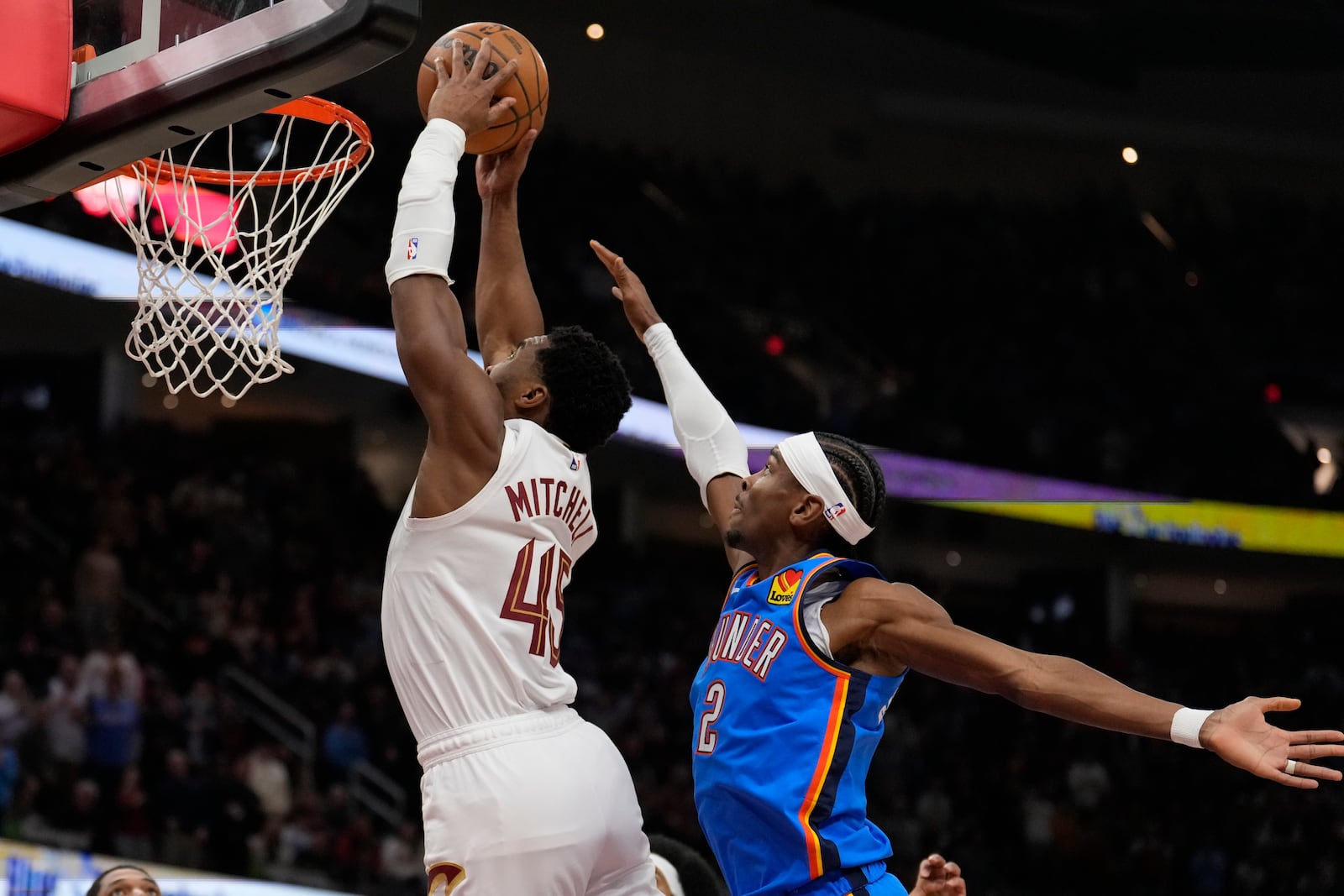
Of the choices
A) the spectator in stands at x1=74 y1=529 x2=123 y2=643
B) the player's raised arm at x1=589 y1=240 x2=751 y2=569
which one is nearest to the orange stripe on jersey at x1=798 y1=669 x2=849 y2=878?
the player's raised arm at x1=589 y1=240 x2=751 y2=569

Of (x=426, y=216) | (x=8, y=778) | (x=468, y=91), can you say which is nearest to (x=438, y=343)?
(x=426, y=216)

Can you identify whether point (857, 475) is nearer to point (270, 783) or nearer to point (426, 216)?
point (426, 216)

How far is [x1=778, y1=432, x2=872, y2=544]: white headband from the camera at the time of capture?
3.60m

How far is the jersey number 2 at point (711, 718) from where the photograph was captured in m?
3.47

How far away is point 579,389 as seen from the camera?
352 cm

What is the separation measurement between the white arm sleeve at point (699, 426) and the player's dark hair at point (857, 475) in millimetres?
540

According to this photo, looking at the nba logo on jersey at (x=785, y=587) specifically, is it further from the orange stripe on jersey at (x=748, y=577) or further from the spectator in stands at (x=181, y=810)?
the spectator in stands at (x=181, y=810)

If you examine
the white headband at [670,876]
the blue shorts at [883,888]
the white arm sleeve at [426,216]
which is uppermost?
the white arm sleeve at [426,216]

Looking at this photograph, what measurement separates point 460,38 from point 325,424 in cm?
1237

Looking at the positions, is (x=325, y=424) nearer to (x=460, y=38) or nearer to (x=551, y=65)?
(x=551, y=65)

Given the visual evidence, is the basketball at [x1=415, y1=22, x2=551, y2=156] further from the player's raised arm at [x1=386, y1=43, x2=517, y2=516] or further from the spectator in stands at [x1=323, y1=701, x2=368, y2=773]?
the spectator in stands at [x1=323, y1=701, x2=368, y2=773]

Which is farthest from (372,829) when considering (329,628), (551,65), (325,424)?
(551,65)

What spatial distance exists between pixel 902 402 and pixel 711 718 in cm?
1165

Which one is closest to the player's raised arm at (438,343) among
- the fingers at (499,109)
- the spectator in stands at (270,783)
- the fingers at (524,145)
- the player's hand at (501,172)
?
the fingers at (499,109)
